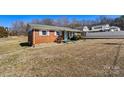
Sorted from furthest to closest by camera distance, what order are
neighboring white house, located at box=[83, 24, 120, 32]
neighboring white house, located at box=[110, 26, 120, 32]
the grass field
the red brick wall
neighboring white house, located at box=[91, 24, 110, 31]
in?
the red brick wall → neighboring white house, located at box=[110, 26, 120, 32] → neighboring white house, located at box=[83, 24, 120, 32] → neighboring white house, located at box=[91, 24, 110, 31] → the grass field

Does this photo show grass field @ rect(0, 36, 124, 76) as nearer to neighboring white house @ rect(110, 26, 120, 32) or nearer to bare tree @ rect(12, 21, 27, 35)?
bare tree @ rect(12, 21, 27, 35)

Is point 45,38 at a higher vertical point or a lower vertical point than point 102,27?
lower

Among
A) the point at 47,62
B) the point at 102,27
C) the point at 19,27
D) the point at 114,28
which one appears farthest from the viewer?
the point at 114,28

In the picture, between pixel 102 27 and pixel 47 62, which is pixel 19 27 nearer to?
pixel 47 62

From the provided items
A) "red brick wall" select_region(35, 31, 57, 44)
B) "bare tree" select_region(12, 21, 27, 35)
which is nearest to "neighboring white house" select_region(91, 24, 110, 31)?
"bare tree" select_region(12, 21, 27, 35)

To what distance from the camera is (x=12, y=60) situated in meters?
9.59

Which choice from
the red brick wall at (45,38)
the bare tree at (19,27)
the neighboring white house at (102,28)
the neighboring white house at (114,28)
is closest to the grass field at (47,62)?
the bare tree at (19,27)

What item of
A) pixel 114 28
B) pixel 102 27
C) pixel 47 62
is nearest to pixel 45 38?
pixel 102 27

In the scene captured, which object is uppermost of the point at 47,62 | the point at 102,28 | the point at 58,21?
the point at 58,21

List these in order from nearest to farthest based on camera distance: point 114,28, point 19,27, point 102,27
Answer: point 19,27 → point 102,27 → point 114,28
